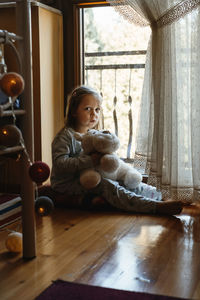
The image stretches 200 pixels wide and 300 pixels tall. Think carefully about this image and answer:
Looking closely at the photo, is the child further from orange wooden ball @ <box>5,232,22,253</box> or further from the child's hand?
orange wooden ball @ <box>5,232,22,253</box>

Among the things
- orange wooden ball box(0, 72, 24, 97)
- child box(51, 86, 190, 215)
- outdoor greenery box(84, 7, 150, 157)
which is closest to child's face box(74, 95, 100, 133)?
child box(51, 86, 190, 215)

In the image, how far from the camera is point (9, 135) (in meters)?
1.39

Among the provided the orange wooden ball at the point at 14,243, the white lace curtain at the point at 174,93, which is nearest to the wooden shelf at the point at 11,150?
the orange wooden ball at the point at 14,243

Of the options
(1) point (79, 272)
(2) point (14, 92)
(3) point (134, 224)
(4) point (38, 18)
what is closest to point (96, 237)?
(3) point (134, 224)

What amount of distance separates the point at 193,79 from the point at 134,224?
0.71 meters

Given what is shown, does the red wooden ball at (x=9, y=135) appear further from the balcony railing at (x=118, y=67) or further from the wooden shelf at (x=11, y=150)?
the balcony railing at (x=118, y=67)

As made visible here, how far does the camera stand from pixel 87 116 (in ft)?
7.91

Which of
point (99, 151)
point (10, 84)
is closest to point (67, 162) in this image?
point (99, 151)

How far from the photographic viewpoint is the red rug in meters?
1.24

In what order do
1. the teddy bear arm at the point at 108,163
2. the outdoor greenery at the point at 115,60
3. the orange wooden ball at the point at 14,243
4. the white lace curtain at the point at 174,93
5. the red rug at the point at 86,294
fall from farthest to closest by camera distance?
the outdoor greenery at the point at 115,60, the teddy bear arm at the point at 108,163, the white lace curtain at the point at 174,93, the orange wooden ball at the point at 14,243, the red rug at the point at 86,294

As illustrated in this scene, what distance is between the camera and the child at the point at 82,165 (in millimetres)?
2182

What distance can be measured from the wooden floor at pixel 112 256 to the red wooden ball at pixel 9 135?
1.44ft

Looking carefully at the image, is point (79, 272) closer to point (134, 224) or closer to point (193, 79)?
point (134, 224)

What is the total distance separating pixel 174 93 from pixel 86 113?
68 cm
